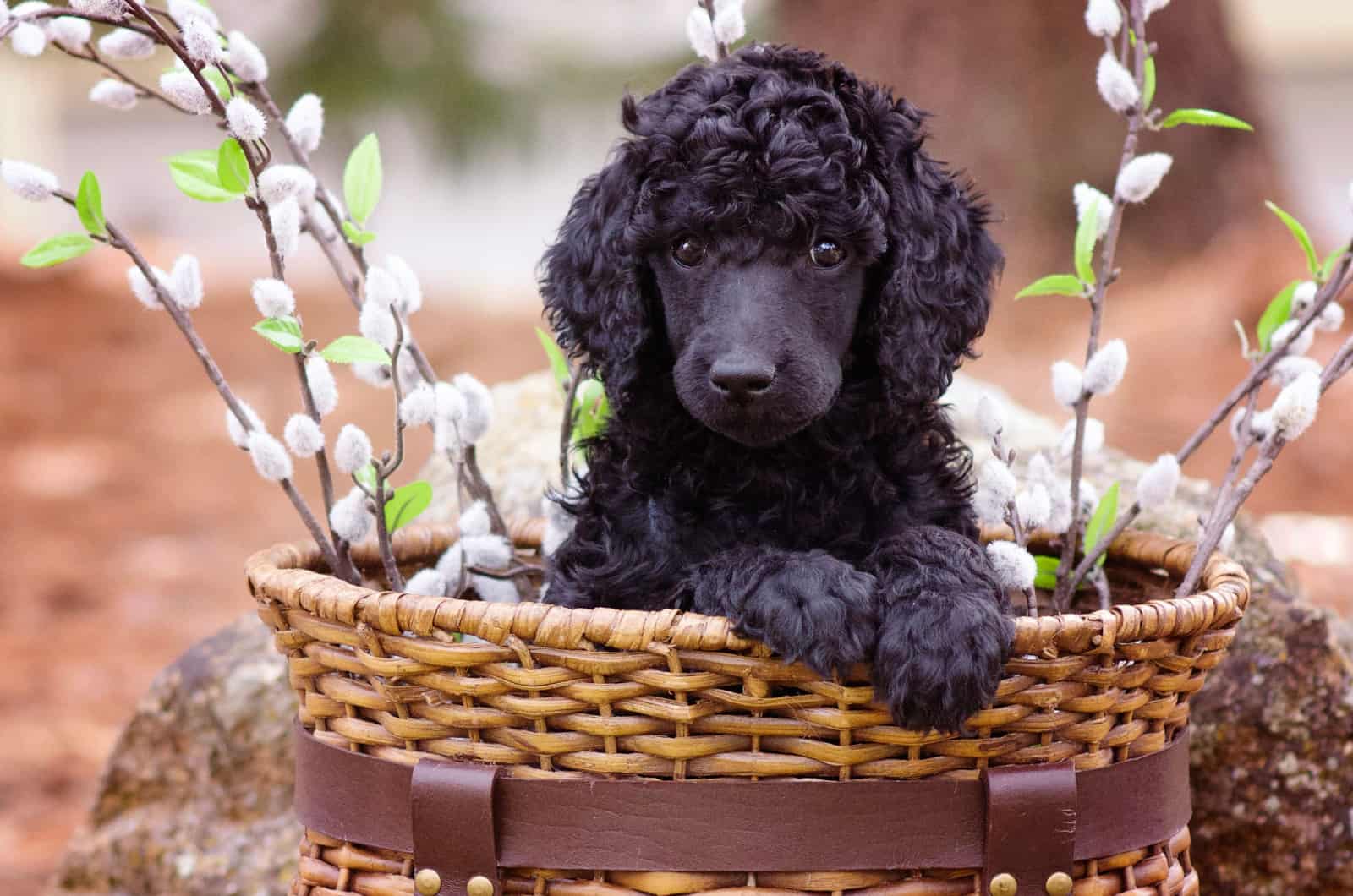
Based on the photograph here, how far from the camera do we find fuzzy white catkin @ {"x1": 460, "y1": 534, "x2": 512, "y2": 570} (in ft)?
7.73

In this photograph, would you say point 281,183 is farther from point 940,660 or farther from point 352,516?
point 940,660

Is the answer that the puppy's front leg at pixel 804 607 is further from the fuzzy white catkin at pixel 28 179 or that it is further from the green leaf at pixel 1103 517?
the fuzzy white catkin at pixel 28 179

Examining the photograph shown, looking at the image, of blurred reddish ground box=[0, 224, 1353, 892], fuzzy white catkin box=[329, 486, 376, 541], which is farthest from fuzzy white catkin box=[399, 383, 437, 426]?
blurred reddish ground box=[0, 224, 1353, 892]

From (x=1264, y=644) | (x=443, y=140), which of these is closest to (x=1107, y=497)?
(x=1264, y=644)

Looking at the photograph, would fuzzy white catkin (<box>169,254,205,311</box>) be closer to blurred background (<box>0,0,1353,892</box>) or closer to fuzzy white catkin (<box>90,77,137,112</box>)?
fuzzy white catkin (<box>90,77,137,112</box>)

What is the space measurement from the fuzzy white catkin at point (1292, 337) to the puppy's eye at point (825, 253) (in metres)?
0.82

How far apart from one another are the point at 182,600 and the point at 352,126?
366 centimetres

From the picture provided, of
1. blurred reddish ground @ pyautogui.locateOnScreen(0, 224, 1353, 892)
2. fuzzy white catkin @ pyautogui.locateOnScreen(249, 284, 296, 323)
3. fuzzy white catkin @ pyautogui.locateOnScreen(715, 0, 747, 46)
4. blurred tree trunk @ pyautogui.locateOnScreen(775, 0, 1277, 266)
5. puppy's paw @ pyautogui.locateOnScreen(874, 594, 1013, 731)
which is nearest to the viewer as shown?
puppy's paw @ pyautogui.locateOnScreen(874, 594, 1013, 731)

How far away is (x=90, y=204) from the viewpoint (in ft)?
6.34

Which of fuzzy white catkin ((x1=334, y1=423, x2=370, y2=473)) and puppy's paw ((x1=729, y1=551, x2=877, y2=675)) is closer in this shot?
puppy's paw ((x1=729, y1=551, x2=877, y2=675))

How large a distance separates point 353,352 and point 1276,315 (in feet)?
5.20

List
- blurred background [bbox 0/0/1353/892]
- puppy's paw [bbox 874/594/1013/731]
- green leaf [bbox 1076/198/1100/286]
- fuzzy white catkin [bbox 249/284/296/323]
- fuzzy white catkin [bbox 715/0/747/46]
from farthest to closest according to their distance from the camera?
blurred background [bbox 0/0/1353/892], fuzzy white catkin [bbox 715/0/747/46], green leaf [bbox 1076/198/1100/286], fuzzy white catkin [bbox 249/284/296/323], puppy's paw [bbox 874/594/1013/731]

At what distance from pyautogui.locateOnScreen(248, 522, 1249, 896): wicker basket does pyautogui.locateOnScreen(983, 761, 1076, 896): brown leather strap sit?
0.09ft

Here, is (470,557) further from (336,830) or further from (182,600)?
(182,600)
